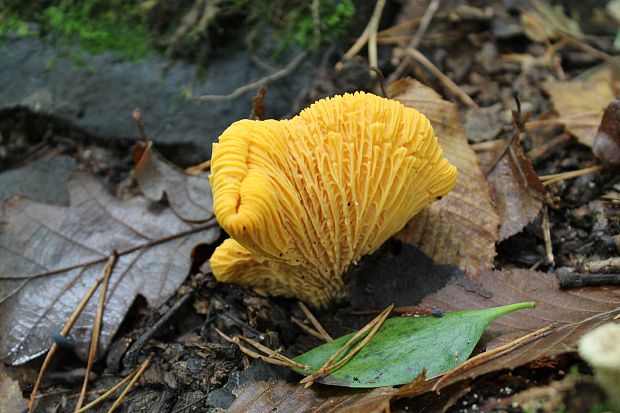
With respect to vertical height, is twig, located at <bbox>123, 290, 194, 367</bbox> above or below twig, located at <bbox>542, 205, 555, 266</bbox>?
below

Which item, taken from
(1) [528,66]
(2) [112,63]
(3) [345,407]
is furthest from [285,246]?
(1) [528,66]

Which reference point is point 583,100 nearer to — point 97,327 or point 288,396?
point 288,396

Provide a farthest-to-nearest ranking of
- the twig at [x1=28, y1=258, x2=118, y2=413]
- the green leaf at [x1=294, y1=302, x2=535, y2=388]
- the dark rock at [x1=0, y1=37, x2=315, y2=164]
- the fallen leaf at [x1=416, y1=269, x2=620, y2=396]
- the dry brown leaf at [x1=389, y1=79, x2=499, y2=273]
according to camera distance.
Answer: the dark rock at [x1=0, y1=37, x2=315, y2=164]
the dry brown leaf at [x1=389, y1=79, x2=499, y2=273]
the twig at [x1=28, y1=258, x2=118, y2=413]
the green leaf at [x1=294, y1=302, x2=535, y2=388]
the fallen leaf at [x1=416, y1=269, x2=620, y2=396]

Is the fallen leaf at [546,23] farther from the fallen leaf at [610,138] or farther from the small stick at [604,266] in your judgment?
the small stick at [604,266]

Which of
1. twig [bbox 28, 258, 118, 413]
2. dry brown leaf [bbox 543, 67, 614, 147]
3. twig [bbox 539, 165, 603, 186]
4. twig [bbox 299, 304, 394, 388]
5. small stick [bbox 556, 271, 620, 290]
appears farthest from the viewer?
dry brown leaf [bbox 543, 67, 614, 147]

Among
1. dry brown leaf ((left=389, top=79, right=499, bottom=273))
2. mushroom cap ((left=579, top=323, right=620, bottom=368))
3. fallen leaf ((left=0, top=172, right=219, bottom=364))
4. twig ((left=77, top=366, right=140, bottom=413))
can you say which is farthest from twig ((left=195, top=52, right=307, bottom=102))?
mushroom cap ((left=579, top=323, right=620, bottom=368))

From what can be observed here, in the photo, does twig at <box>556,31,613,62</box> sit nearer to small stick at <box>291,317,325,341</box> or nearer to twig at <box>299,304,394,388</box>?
twig at <box>299,304,394,388</box>
